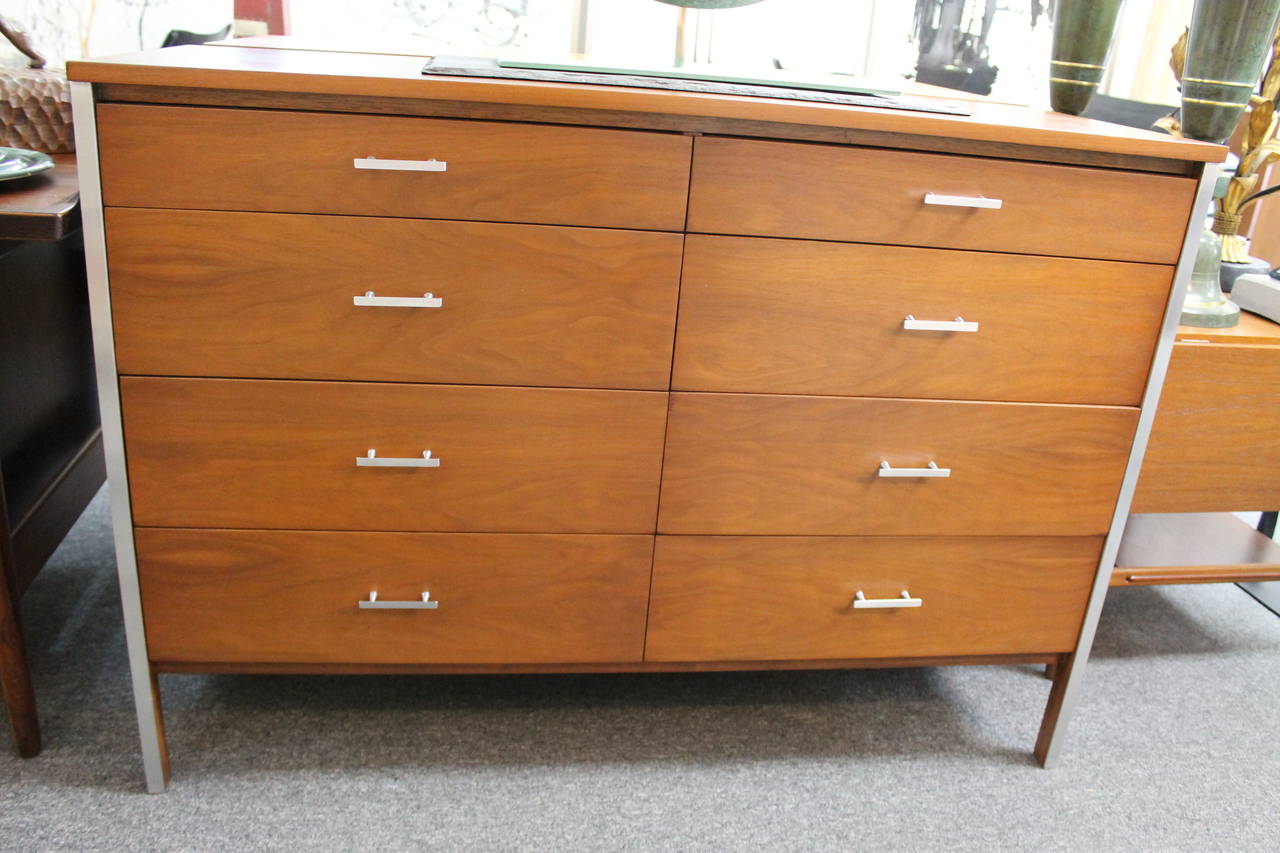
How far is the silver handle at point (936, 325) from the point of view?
45.1 inches

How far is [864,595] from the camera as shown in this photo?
128 centimetres

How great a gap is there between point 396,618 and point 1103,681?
3.80 feet

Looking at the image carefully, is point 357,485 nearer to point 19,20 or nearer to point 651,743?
point 651,743

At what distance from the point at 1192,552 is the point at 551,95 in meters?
1.29

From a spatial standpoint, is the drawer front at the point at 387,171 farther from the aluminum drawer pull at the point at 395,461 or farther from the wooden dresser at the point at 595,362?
the aluminum drawer pull at the point at 395,461

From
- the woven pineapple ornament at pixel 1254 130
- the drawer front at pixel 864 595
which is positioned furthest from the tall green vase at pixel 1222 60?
the drawer front at pixel 864 595

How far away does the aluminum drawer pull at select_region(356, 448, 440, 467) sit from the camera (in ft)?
3.69

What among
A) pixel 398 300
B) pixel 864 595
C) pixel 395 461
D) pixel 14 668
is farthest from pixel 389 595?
pixel 864 595

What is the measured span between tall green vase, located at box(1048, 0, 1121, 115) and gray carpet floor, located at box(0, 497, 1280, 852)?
0.91m

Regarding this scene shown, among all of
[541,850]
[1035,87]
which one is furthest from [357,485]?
[1035,87]

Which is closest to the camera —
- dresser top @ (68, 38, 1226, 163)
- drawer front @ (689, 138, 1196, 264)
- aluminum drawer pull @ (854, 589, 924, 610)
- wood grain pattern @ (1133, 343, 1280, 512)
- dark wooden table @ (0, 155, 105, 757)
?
dresser top @ (68, 38, 1226, 163)

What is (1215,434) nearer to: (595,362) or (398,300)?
(595,362)

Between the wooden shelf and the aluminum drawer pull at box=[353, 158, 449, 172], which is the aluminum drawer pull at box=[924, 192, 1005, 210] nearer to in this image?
the aluminum drawer pull at box=[353, 158, 449, 172]

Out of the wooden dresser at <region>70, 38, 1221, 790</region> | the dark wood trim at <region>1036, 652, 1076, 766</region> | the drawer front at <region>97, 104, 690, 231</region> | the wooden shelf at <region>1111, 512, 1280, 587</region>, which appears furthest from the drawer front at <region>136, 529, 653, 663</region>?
the wooden shelf at <region>1111, 512, 1280, 587</region>
